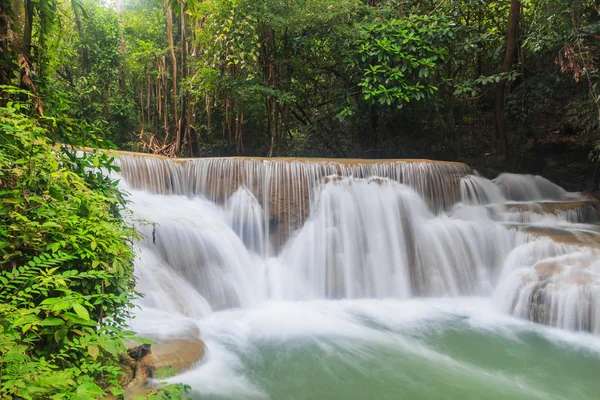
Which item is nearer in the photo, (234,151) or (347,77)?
(347,77)

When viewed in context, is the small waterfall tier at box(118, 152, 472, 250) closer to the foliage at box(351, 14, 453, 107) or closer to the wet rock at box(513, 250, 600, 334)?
the foliage at box(351, 14, 453, 107)

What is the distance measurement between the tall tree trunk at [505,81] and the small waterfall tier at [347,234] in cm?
310

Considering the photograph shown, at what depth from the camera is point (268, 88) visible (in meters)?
10.1

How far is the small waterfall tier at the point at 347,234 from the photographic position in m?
6.22

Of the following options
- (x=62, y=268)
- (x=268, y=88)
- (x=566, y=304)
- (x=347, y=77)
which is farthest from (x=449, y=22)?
(x=62, y=268)

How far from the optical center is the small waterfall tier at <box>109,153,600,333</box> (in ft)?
20.4

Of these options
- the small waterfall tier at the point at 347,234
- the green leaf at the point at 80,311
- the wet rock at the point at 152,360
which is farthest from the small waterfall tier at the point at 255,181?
the green leaf at the point at 80,311

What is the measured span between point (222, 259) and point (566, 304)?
4695mm

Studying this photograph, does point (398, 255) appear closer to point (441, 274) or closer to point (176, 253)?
point (441, 274)

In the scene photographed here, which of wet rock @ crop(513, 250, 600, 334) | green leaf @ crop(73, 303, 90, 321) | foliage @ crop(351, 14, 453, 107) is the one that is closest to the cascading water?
wet rock @ crop(513, 250, 600, 334)

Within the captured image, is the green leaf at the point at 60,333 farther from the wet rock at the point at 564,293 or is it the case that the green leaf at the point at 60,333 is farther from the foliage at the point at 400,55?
the foliage at the point at 400,55

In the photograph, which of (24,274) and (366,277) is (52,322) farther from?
(366,277)

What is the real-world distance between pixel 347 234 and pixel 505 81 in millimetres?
6092

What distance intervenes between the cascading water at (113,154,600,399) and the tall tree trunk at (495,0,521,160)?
1884 millimetres
